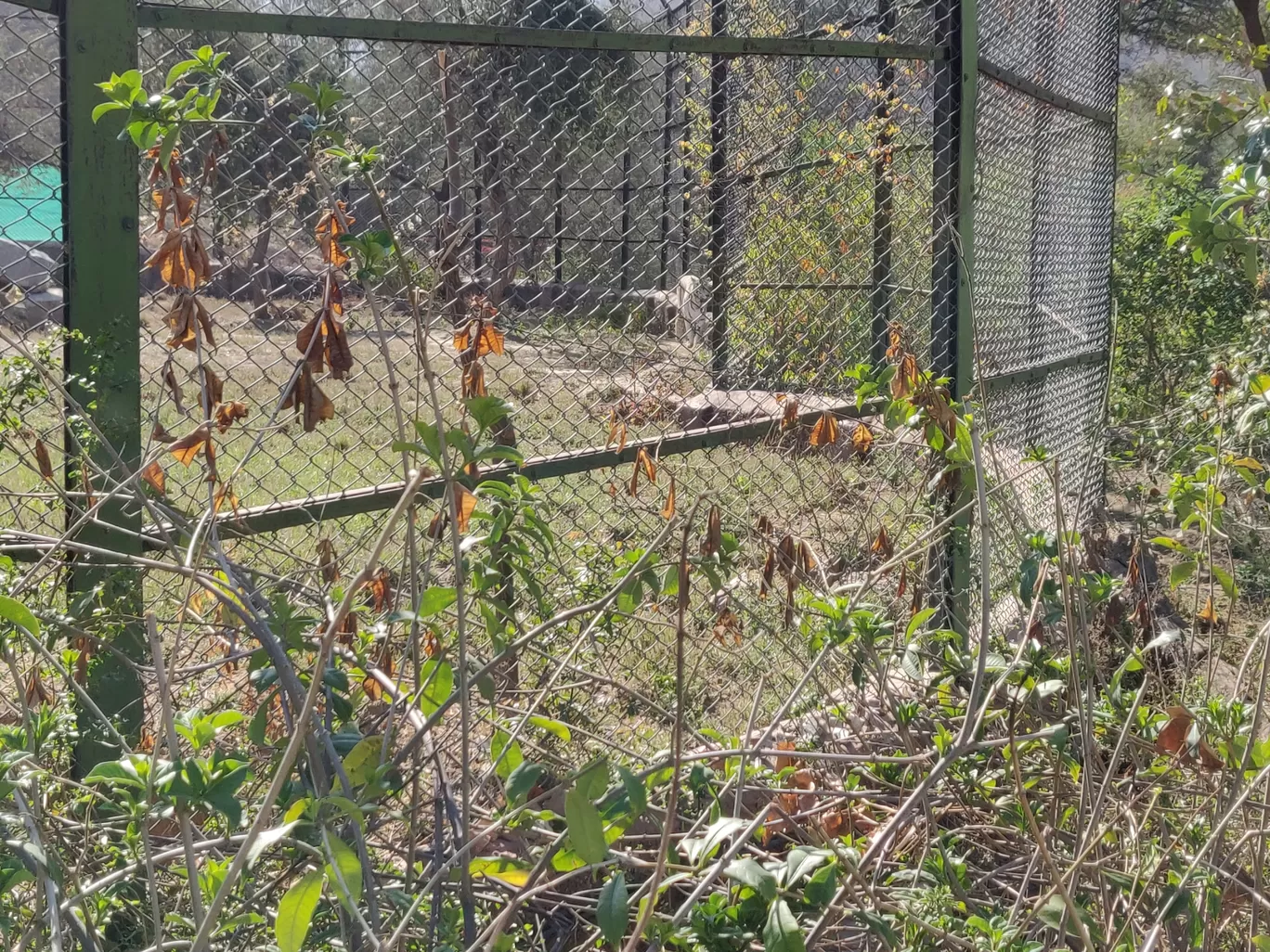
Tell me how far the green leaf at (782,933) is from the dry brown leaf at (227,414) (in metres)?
1.40

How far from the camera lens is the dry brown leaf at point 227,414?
2.17m

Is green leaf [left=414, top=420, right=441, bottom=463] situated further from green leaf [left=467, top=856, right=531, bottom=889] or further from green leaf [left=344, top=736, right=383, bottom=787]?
green leaf [left=467, top=856, right=531, bottom=889]

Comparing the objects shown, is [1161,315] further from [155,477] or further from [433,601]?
[433,601]

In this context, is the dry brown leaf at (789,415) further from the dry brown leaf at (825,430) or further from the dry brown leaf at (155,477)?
the dry brown leaf at (155,477)

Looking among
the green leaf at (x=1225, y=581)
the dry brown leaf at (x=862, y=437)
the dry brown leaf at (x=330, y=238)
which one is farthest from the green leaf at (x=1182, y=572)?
the dry brown leaf at (x=330, y=238)

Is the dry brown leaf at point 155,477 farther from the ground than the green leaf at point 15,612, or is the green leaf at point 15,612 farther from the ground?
the green leaf at point 15,612

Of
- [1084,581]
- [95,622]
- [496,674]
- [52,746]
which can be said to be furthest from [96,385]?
[1084,581]

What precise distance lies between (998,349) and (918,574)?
1.17 m

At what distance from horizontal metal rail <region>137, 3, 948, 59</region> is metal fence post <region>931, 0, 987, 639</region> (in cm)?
23

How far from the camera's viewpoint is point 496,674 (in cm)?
240

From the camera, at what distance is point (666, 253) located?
16.0 ft

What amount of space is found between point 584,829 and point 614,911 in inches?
6.9

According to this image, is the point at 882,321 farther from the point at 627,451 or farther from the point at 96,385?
the point at 96,385

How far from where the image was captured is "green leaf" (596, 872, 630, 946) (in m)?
1.18
